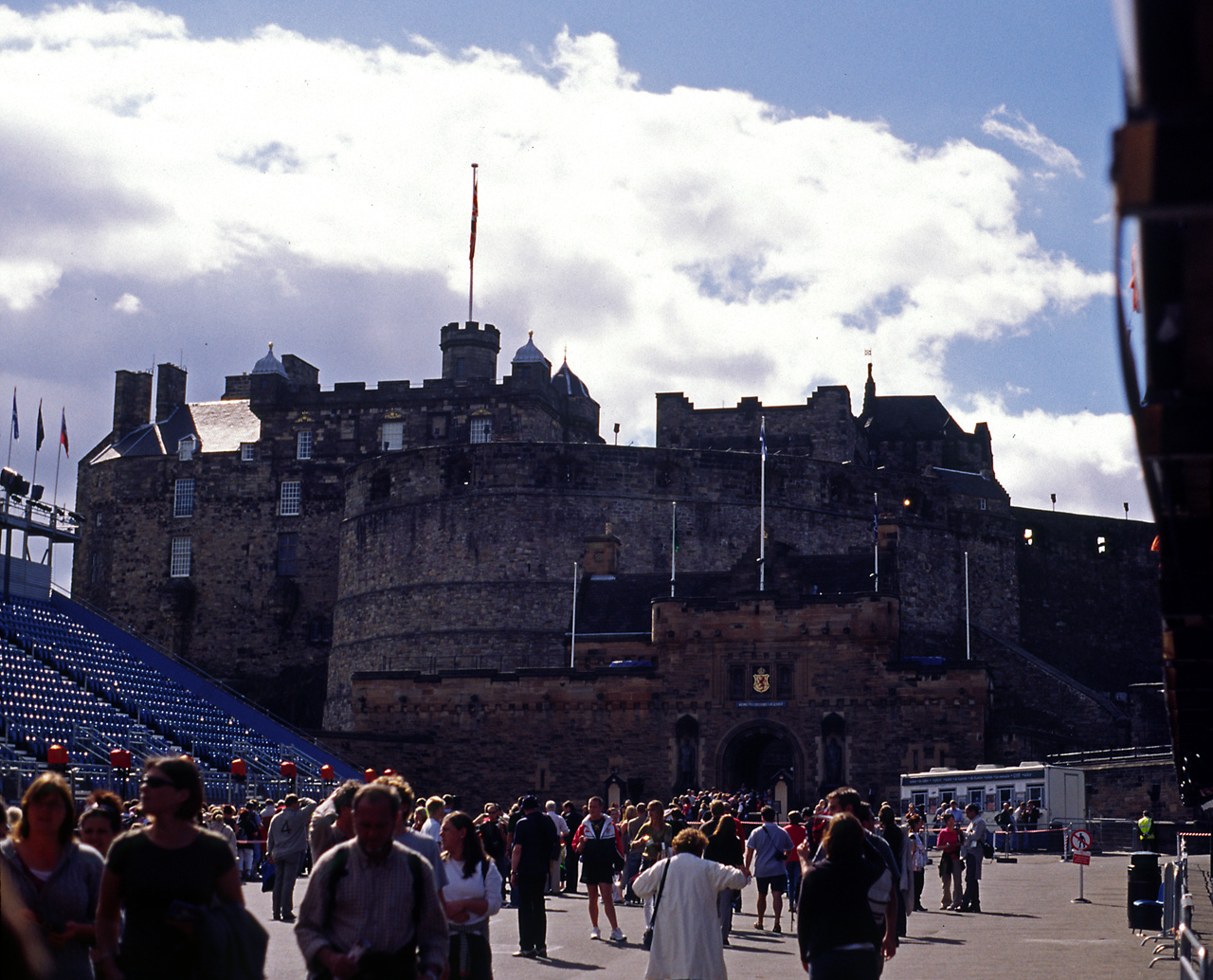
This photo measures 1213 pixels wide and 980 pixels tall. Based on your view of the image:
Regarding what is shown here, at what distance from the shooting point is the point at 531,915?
13312mm

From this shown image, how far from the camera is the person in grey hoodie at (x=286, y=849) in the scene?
50.5 ft

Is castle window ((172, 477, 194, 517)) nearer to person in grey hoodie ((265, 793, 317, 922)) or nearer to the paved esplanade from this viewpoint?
the paved esplanade

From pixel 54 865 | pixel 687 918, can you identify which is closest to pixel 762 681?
pixel 687 918

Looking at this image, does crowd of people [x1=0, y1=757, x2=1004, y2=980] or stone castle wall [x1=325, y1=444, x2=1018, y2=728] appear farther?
stone castle wall [x1=325, y1=444, x2=1018, y2=728]

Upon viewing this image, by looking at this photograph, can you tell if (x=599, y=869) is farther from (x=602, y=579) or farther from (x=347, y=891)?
(x=602, y=579)

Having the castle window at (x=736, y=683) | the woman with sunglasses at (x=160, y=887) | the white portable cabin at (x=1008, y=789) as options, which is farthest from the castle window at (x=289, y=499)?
the woman with sunglasses at (x=160, y=887)

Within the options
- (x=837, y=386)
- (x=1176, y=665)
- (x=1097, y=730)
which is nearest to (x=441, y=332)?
(x=837, y=386)

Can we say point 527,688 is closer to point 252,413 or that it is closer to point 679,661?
point 679,661

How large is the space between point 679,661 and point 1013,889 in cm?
1533

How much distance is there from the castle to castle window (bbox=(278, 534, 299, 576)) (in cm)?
7

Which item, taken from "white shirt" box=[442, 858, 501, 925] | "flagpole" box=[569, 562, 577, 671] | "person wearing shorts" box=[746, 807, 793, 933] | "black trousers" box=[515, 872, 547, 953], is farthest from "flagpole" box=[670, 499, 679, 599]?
"white shirt" box=[442, 858, 501, 925]

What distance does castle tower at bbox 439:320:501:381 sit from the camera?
5362 centimetres

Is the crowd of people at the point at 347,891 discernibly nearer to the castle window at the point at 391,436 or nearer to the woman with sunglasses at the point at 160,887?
the woman with sunglasses at the point at 160,887

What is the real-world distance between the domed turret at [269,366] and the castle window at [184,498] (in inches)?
167
